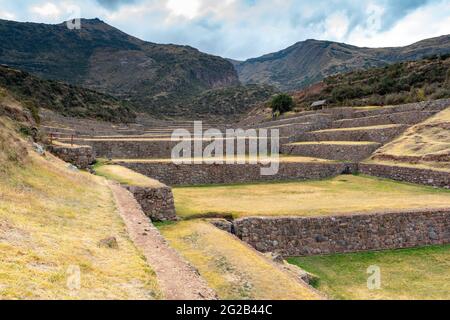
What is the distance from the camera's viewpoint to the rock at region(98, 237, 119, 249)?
718cm

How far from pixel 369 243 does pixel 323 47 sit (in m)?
199

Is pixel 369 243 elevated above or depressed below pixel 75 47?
below

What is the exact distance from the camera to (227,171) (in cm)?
2330

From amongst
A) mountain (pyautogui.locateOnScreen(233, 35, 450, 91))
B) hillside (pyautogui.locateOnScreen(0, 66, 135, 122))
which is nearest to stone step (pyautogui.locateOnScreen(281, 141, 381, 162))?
hillside (pyautogui.locateOnScreen(0, 66, 135, 122))

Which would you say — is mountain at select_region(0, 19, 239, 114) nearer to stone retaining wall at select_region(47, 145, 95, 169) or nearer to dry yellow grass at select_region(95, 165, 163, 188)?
stone retaining wall at select_region(47, 145, 95, 169)

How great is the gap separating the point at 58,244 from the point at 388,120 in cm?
2939

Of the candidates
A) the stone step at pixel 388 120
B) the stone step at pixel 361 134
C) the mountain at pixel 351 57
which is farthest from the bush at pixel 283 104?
the mountain at pixel 351 57

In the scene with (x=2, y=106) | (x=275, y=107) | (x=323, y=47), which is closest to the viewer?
(x=2, y=106)

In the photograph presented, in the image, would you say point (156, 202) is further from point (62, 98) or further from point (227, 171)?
point (62, 98)

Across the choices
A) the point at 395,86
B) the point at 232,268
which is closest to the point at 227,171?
the point at 232,268

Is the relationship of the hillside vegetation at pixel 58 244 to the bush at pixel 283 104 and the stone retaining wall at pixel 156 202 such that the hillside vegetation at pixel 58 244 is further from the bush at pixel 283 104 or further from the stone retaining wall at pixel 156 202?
the bush at pixel 283 104

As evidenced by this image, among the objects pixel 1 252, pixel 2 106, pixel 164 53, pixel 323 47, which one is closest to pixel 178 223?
pixel 1 252

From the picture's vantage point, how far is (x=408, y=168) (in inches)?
834
